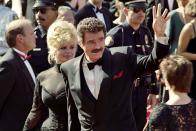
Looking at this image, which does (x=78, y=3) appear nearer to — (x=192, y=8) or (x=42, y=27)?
(x=42, y=27)

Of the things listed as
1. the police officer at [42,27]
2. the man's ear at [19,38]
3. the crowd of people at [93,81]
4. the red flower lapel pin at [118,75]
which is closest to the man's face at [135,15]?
the crowd of people at [93,81]

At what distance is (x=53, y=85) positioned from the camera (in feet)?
20.3

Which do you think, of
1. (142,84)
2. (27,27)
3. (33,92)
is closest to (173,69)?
(33,92)

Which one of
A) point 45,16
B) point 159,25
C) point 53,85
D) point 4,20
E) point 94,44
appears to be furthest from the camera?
point 45,16

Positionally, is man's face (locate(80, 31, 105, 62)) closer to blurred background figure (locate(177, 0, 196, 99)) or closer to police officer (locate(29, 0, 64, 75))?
blurred background figure (locate(177, 0, 196, 99))

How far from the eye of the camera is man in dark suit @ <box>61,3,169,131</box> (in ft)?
18.0

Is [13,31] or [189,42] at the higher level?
[13,31]

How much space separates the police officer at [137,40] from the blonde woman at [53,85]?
6.79 feet

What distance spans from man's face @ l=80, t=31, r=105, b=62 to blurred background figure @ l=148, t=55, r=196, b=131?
22.0 inches

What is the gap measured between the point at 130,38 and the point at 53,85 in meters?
2.60

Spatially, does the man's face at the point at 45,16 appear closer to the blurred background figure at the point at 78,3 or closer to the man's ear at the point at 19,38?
the man's ear at the point at 19,38

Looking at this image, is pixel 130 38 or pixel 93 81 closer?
pixel 93 81

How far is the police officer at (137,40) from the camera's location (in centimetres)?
841

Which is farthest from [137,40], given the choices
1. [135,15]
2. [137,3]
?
[137,3]
